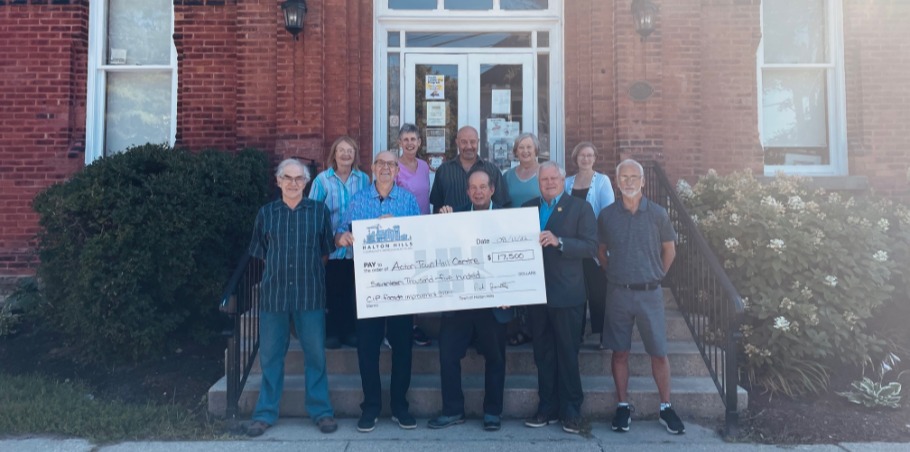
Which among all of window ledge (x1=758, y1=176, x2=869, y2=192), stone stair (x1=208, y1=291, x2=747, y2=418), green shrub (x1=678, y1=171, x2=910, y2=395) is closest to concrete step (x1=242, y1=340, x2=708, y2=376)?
stone stair (x1=208, y1=291, x2=747, y2=418)

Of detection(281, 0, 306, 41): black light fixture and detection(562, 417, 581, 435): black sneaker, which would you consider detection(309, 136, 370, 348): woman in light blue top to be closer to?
detection(562, 417, 581, 435): black sneaker

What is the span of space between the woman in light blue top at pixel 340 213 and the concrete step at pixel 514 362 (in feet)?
0.60

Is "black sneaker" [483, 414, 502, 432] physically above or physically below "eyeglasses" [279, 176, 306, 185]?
below

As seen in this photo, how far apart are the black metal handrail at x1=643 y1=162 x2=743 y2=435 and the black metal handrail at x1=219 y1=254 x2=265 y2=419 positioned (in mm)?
3609

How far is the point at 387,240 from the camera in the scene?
5078 mm

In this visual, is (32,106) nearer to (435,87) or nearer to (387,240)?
(435,87)

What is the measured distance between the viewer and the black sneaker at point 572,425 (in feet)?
16.3

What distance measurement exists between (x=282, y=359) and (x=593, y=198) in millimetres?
2761

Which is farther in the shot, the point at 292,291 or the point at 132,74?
the point at 132,74

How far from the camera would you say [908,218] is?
22.3ft

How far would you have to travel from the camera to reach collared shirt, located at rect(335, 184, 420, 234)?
5219 millimetres

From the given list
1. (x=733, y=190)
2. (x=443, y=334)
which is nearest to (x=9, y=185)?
(x=443, y=334)

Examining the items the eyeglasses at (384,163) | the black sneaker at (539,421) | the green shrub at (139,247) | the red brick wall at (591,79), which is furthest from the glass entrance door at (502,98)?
the black sneaker at (539,421)

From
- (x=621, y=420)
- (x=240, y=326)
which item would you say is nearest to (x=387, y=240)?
(x=240, y=326)
